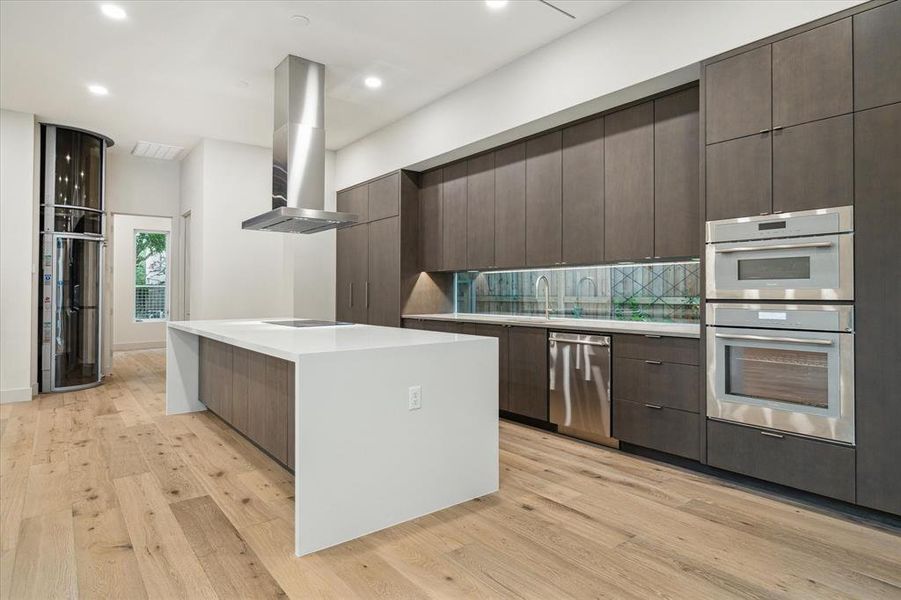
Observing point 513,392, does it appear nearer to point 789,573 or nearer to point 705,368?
point 705,368

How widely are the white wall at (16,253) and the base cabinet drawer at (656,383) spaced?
5687mm

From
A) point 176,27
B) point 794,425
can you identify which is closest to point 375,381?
point 794,425

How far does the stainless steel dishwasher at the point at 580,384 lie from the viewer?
3.54 meters

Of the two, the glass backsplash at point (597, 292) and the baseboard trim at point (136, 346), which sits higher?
the glass backsplash at point (597, 292)

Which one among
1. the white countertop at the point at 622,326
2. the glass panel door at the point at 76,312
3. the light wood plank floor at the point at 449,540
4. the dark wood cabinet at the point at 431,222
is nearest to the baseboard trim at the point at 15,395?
the glass panel door at the point at 76,312

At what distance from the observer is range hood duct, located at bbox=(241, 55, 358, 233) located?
4.16 metres

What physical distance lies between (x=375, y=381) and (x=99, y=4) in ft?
10.4

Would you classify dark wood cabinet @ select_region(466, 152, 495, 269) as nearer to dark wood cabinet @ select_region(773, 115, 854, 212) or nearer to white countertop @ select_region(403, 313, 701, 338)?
white countertop @ select_region(403, 313, 701, 338)

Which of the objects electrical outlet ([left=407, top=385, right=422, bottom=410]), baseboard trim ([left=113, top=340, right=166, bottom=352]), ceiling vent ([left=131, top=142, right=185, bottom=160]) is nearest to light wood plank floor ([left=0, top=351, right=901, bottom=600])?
electrical outlet ([left=407, top=385, right=422, bottom=410])

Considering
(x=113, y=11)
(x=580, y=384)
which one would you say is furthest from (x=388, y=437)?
(x=113, y=11)

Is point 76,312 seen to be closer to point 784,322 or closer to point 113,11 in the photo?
point 113,11

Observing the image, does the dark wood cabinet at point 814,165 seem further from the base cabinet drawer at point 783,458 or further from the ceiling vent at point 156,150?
the ceiling vent at point 156,150

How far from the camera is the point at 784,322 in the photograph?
265 cm

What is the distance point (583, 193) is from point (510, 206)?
815mm
